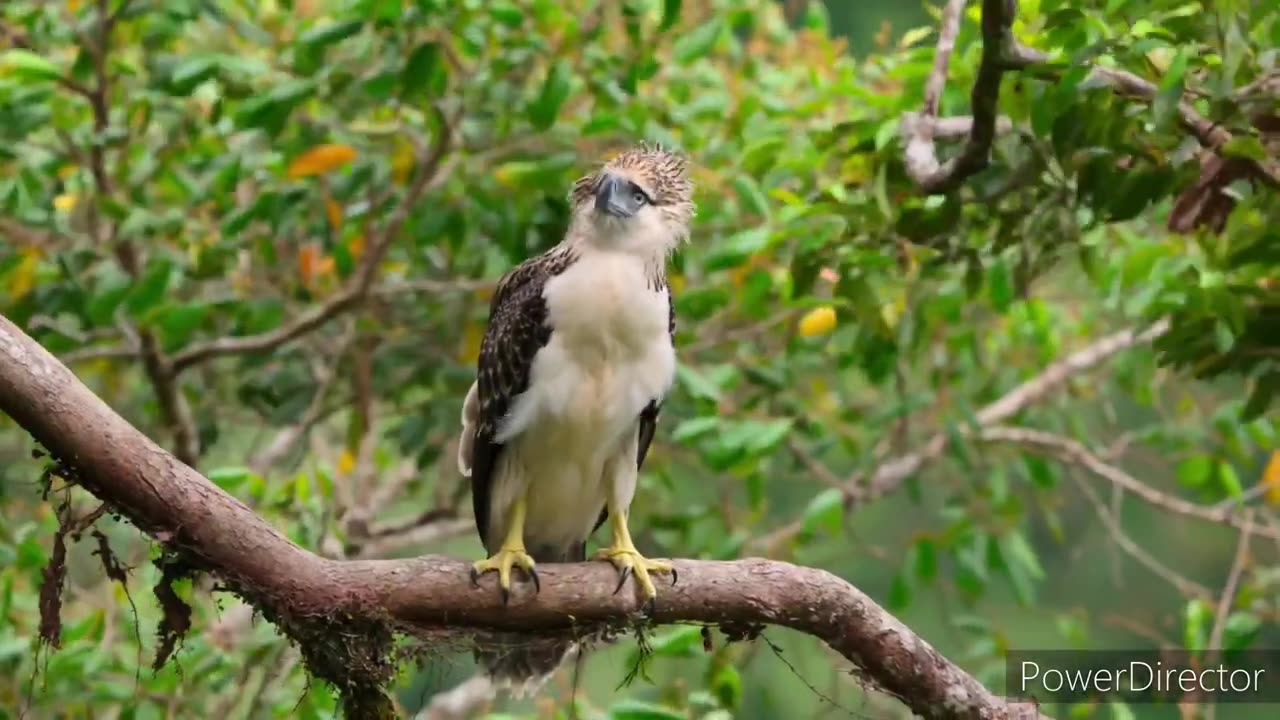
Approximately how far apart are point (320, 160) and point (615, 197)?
1.39 metres

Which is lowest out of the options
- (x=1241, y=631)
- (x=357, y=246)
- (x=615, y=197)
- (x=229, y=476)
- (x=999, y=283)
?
(x=229, y=476)

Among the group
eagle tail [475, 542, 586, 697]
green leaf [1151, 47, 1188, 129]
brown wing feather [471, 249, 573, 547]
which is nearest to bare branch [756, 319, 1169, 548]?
eagle tail [475, 542, 586, 697]

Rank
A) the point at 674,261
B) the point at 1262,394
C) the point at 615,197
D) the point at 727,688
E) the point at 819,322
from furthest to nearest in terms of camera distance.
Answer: the point at 819,322, the point at 727,688, the point at 674,261, the point at 1262,394, the point at 615,197

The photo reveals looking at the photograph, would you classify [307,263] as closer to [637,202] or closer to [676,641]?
[637,202]

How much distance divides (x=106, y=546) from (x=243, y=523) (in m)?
0.28

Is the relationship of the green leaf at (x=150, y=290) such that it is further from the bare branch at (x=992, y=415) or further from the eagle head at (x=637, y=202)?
the bare branch at (x=992, y=415)

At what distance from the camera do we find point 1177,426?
17.3 ft

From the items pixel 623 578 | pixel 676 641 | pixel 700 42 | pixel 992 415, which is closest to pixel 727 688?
pixel 676 641

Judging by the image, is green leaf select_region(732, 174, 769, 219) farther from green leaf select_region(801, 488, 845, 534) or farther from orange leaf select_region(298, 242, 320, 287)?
orange leaf select_region(298, 242, 320, 287)

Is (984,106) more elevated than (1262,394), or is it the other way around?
(984,106)

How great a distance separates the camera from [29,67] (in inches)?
150

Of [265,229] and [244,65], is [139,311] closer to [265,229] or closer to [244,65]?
[244,65]

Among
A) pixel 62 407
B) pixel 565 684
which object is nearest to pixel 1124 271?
pixel 565 684

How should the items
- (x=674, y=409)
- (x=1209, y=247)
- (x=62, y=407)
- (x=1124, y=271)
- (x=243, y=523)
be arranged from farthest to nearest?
(x=674, y=409) < (x=1124, y=271) < (x=1209, y=247) < (x=243, y=523) < (x=62, y=407)
